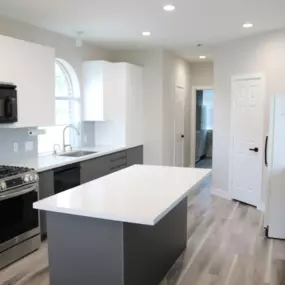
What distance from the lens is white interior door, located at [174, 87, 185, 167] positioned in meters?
7.55

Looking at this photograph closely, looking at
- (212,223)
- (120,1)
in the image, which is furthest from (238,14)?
(212,223)

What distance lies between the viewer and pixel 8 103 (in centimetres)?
362

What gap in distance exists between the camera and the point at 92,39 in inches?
221

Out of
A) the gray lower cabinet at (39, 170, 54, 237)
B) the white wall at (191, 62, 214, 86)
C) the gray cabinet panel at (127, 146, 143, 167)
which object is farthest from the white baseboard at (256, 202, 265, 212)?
the white wall at (191, 62, 214, 86)

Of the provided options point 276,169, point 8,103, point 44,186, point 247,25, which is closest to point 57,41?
point 8,103

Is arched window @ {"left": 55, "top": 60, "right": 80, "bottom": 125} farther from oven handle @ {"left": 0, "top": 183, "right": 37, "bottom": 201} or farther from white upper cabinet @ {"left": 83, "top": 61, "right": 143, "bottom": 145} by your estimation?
oven handle @ {"left": 0, "top": 183, "right": 37, "bottom": 201}

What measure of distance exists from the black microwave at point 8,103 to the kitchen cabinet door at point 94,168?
126 cm

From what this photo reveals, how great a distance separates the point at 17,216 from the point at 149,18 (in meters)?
2.73

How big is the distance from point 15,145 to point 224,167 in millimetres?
3544

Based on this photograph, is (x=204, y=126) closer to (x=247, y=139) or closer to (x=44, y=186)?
(x=247, y=139)

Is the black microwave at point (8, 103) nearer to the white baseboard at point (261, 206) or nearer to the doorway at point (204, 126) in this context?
the white baseboard at point (261, 206)

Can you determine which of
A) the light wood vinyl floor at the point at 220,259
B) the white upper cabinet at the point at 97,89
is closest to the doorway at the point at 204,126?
the white upper cabinet at the point at 97,89

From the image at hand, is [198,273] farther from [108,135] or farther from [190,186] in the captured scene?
[108,135]

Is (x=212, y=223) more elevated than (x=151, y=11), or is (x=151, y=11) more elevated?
(x=151, y=11)
